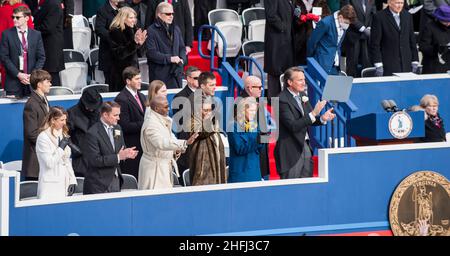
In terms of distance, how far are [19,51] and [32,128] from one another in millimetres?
1641

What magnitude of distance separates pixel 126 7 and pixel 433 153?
4704 mm

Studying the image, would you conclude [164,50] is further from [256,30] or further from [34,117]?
[256,30]

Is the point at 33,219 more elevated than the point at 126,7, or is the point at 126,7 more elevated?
the point at 126,7

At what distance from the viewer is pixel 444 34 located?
21891 millimetres

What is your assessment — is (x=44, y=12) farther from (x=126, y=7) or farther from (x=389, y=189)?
(x=389, y=189)

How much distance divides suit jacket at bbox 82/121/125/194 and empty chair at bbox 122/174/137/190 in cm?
36

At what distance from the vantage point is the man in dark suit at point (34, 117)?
18312 millimetres

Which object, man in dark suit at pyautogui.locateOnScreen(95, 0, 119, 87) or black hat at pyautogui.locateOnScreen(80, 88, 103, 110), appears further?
man in dark suit at pyautogui.locateOnScreen(95, 0, 119, 87)

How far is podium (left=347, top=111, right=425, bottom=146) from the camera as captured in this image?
59.4 feet

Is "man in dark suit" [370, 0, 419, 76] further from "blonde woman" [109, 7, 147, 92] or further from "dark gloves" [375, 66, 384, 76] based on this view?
"blonde woman" [109, 7, 147, 92]

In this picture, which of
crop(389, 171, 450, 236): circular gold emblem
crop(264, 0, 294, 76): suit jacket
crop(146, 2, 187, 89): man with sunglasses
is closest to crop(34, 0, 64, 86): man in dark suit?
crop(146, 2, 187, 89): man with sunglasses

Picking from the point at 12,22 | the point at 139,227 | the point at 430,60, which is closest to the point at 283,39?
the point at 430,60

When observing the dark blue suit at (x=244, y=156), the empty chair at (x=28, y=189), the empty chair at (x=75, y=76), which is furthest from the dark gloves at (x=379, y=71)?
the empty chair at (x=28, y=189)
